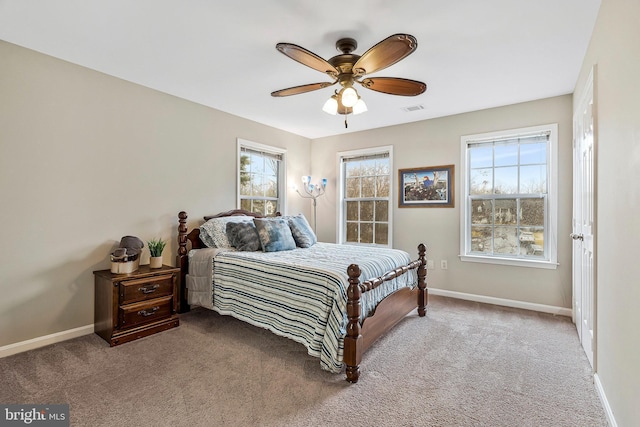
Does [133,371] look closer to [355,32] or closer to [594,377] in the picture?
[355,32]

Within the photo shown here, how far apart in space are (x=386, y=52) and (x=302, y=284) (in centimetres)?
174

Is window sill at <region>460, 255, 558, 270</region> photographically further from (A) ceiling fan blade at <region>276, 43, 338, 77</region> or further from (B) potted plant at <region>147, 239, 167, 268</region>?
(B) potted plant at <region>147, 239, 167, 268</region>

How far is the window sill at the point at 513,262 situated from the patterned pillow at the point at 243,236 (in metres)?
2.67

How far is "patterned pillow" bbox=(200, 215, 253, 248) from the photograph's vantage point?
3510 mm

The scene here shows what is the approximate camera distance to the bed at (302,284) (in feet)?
7.15

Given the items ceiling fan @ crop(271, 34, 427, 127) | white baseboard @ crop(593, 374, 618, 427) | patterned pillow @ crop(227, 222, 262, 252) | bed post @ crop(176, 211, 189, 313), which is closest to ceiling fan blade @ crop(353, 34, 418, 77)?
ceiling fan @ crop(271, 34, 427, 127)

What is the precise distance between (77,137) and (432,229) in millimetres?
4173

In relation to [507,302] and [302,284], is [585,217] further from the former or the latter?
[302,284]

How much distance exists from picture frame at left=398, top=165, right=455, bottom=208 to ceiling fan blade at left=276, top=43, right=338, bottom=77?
2.44 meters

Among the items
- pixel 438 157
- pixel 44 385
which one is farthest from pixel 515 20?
pixel 44 385

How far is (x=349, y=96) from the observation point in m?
2.34

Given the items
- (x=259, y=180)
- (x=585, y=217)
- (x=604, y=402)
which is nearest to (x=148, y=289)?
(x=259, y=180)

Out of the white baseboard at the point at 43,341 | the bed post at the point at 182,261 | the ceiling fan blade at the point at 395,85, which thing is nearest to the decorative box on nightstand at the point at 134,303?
the white baseboard at the point at 43,341

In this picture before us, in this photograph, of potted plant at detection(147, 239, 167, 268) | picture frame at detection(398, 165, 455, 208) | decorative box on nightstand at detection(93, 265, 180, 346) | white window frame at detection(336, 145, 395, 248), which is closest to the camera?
decorative box on nightstand at detection(93, 265, 180, 346)
